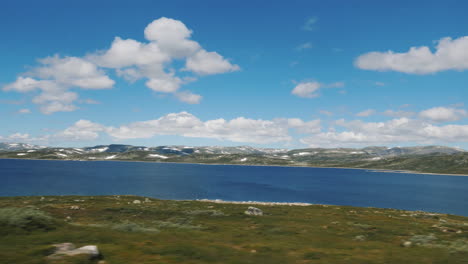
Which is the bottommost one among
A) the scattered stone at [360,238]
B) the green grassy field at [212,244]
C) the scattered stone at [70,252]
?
the scattered stone at [360,238]

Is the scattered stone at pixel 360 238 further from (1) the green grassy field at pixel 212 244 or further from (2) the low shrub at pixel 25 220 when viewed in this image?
(2) the low shrub at pixel 25 220

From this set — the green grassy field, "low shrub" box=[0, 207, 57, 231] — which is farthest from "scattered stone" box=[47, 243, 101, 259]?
"low shrub" box=[0, 207, 57, 231]

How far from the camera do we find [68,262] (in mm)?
16422

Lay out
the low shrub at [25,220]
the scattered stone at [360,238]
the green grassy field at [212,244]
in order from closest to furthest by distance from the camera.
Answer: the green grassy field at [212,244] → the low shrub at [25,220] → the scattered stone at [360,238]

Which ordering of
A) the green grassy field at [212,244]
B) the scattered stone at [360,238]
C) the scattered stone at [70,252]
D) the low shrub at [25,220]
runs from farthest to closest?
the scattered stone at [360,238] < the low shrub at [25,220] < the green grassy field at [212,244] < the scattered stone at [70,252]

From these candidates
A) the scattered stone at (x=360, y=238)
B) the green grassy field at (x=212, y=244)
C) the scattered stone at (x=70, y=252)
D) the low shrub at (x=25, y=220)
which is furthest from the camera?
the scattered stone at (x=360, y=238)

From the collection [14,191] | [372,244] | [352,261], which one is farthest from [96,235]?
[14,191]

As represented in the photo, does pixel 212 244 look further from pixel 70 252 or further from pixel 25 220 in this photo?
pixel 25 220

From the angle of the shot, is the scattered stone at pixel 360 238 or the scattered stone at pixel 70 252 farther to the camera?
the scattered stone at pixel 360 238

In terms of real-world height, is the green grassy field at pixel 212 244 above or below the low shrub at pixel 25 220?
below

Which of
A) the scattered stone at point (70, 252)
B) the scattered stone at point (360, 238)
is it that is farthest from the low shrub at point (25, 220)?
the scattered stone at point (360, 238)

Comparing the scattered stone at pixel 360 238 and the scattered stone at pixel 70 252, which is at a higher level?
the scattered stone at pixel 70 252

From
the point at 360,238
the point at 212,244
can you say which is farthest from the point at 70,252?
the point at 360,238

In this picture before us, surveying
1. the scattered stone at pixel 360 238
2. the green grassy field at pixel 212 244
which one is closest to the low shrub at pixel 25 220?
the green grassy field at pixel 212 244
